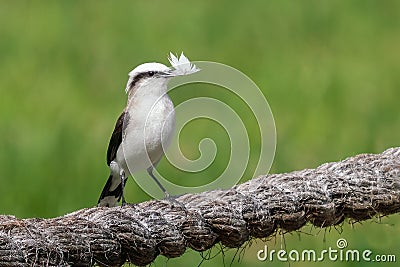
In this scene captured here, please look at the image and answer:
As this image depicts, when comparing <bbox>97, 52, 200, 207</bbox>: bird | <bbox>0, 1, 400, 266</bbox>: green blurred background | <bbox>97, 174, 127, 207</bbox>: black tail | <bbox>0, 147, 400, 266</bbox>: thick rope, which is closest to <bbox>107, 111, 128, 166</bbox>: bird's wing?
<bbox>97, 52, 200, 207</bbox>: bird

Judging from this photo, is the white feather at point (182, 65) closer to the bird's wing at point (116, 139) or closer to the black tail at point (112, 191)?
the bird's wing at point (116, 139)

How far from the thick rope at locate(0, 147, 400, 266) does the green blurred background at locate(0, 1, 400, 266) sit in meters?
1.81

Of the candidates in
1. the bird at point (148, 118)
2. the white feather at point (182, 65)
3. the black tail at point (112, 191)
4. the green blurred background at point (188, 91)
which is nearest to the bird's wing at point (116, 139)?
the bird at point (148, 118)

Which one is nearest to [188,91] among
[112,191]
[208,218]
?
[112,191]

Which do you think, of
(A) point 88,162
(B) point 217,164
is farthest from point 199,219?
(A) point 88,162

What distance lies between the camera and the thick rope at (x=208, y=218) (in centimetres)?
311

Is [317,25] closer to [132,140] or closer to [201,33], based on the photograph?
[201,33]

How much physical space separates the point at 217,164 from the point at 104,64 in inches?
92.2

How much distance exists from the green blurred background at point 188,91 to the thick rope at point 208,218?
1811mm

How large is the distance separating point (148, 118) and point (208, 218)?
631mm

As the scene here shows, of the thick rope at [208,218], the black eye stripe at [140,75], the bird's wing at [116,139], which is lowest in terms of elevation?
the thick rope at [208,218]

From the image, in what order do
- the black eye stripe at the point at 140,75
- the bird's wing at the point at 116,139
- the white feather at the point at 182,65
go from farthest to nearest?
the bird's wing at the point at 116,139 → the black eye stripe at the point at 140,75 → the white feather at the point at 182,65

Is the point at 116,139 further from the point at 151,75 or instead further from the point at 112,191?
the point at 151,75

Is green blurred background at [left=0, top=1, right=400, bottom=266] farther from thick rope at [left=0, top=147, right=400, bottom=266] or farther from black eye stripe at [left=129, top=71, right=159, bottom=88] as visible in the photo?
thick rope at [left=0, top=147, right=400, bottom=266]
